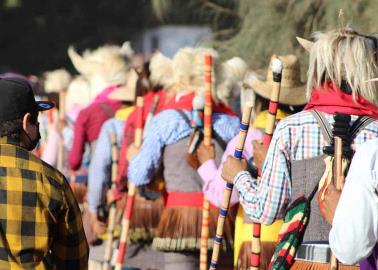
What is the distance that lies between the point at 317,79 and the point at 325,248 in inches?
30.1

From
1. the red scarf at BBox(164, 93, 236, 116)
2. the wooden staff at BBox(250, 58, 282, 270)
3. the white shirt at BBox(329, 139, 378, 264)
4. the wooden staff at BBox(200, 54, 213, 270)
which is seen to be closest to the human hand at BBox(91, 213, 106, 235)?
the red scarf at BBox(164, 93, 236, 116)

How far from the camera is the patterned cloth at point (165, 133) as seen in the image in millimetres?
8273

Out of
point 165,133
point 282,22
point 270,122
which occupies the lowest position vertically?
point 165,133

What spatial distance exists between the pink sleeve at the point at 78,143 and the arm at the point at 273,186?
5.48 m

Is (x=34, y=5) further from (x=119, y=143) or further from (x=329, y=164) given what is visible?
(x=329, y=164)

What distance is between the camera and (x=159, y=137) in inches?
325

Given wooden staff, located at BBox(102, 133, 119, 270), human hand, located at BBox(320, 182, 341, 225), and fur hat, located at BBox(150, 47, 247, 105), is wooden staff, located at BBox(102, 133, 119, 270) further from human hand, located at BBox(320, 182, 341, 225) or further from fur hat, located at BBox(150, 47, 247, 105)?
human hand, located at BBox(320, 182, 341, 225)

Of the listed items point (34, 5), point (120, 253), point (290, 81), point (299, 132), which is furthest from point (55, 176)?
point (34, 5)

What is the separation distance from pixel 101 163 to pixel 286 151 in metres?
5.18

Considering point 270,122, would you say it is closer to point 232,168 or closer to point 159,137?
point 232,168

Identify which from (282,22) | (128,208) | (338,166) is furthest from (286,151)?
(282,22)

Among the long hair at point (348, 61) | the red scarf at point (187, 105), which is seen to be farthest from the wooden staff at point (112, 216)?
the long hair at point (348, 61)

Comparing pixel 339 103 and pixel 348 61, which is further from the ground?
→ pixel 348 61

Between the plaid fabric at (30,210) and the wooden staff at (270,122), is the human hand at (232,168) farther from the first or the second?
the plaid fabric at (30,210)
